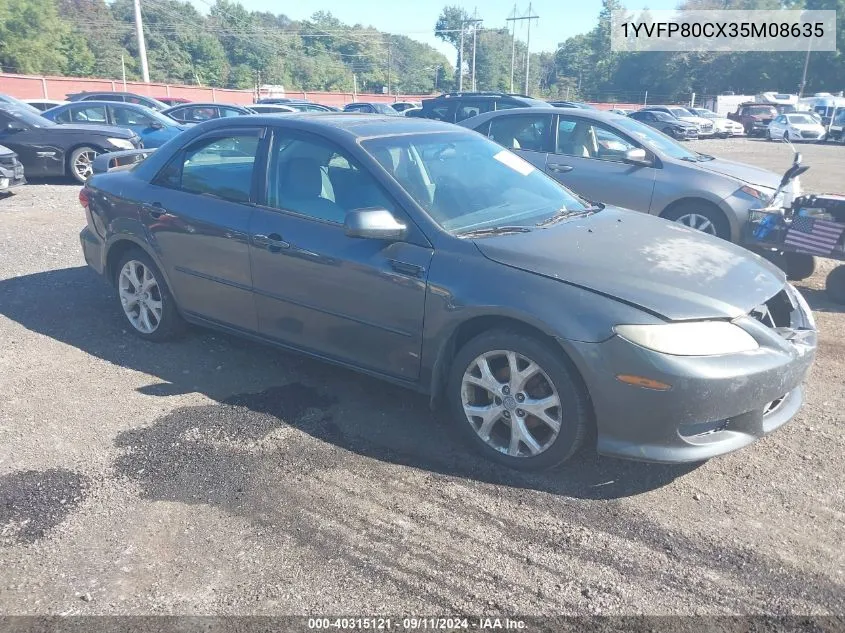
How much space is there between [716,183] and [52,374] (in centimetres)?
649

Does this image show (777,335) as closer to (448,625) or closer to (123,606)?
(448,625)

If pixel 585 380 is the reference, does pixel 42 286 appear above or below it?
below

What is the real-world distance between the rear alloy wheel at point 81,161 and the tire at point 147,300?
839 cm

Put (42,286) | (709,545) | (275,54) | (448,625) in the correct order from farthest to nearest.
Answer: (275,54) < (42,286) < (709,545) < (448,625)

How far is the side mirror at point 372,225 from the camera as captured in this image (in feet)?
12.2

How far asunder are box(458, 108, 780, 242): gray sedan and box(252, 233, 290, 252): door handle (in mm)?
4241

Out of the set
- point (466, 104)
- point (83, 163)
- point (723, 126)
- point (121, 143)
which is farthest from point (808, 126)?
point (83, 163)

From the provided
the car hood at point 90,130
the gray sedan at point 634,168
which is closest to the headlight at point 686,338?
the gray sedan at point 634,168

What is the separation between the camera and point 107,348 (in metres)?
5.30

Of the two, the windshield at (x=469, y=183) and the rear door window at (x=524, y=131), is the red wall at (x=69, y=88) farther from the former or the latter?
the windshield at (x=469, y=183)

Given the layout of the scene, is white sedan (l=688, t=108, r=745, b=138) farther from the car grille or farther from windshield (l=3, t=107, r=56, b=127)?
the car grille

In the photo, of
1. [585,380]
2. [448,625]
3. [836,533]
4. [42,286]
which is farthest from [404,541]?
[42,286]

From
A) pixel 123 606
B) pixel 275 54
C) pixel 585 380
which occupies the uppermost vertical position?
pixel 275 54

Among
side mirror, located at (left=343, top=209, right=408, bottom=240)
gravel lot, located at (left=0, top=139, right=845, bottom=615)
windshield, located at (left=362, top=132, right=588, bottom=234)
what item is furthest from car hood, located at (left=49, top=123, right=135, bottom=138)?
side mirror, located at (left=343, top=209, right=408, bottom=240)
